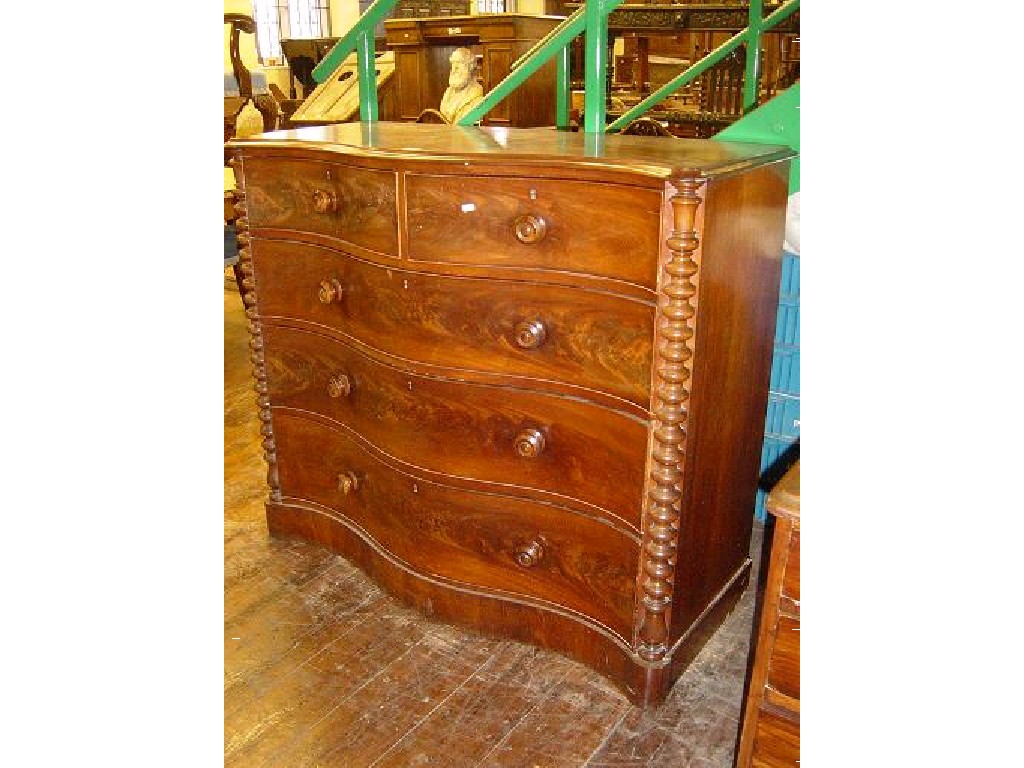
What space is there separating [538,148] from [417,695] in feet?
4.62

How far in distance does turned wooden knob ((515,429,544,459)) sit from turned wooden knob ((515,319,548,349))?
22cm

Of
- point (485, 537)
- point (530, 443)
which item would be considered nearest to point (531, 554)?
point (485, 537)

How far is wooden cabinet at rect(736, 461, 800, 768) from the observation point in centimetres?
126

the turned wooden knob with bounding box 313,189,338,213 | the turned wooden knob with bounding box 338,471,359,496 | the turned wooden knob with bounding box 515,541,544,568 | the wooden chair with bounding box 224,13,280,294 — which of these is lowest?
the turned wooden knob with bounding box 515,541,544,568

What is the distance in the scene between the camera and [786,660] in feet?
4.42

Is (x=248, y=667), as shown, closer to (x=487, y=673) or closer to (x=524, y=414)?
(x=487, y=673)

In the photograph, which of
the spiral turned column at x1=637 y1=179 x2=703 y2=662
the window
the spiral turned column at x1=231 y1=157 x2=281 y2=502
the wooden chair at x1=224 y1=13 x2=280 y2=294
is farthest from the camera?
the window

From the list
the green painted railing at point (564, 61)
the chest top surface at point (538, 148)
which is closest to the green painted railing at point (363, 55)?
the green painted railing at point (564, 61)

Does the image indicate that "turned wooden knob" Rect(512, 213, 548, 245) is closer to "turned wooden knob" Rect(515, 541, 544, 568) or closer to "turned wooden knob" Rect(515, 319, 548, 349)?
"turned wooden knob" Rect(515, 319, 548, 349)

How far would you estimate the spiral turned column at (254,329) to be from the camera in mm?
2467

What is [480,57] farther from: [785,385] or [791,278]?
[785,385]

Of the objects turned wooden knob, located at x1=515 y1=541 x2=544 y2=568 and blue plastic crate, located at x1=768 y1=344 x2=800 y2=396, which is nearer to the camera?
turned wooden knob, located at x1=515 y1=541 x2=544 y2=568

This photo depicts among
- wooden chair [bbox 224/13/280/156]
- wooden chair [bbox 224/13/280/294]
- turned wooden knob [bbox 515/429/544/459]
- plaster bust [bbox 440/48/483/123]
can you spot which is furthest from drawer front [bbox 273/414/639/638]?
wooden chair [bbox 224/13/280/156]
